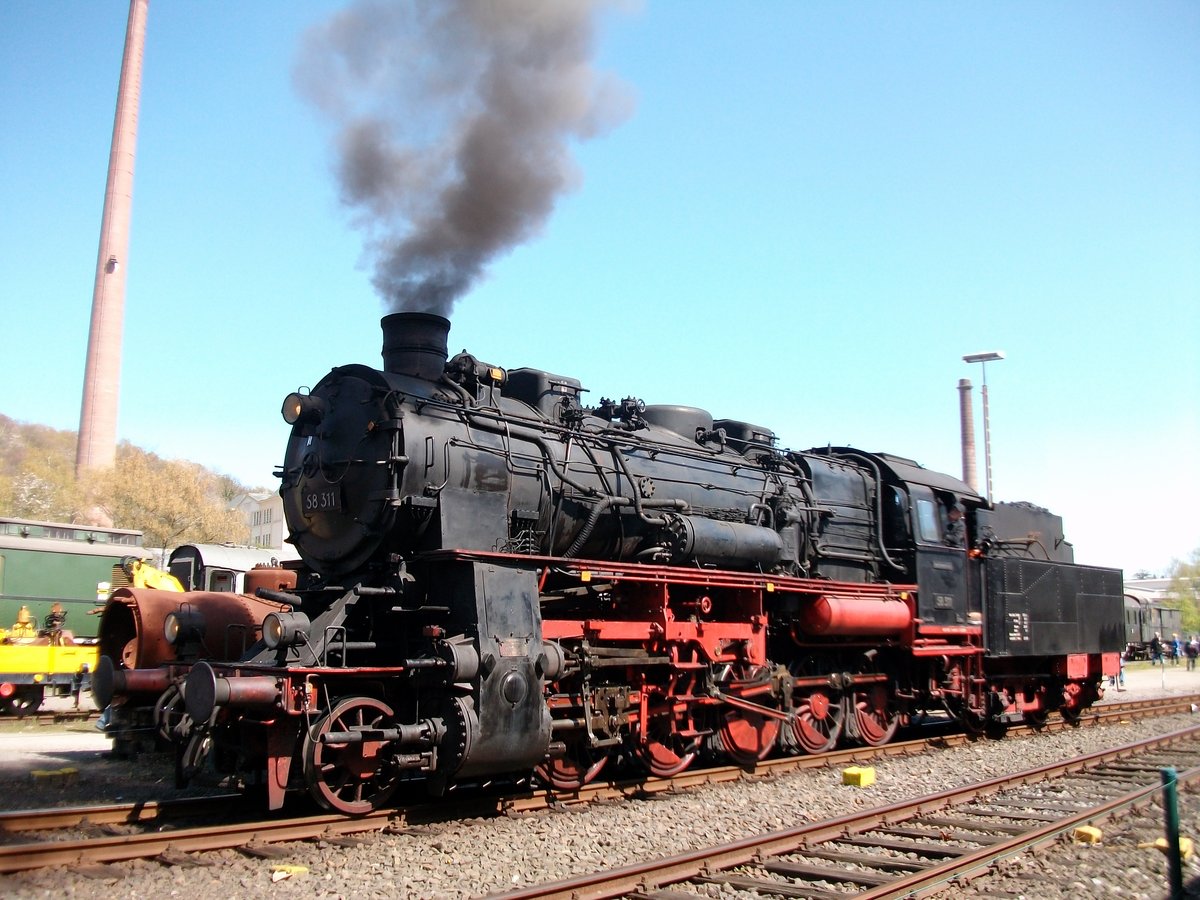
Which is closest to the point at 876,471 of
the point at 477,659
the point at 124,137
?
the point at 477,659

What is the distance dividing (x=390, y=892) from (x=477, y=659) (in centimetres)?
210

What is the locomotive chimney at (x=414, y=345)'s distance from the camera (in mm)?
9641

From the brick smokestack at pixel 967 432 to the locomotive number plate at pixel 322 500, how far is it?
36.8 meters

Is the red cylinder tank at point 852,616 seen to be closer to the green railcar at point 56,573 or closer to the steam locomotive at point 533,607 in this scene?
the steam locomotive at point 533,607

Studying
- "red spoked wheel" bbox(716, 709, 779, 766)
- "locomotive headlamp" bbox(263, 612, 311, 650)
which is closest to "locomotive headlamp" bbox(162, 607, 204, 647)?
"locomotive headlamp" bbox(263, 612, 311, 650)

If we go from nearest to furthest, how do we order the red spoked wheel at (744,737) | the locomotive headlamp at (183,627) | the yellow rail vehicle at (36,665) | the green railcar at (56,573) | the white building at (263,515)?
the locomotive headlamp at (183,627) < the red spoked wheel at (744,737) < the yellow rail vehicle at (36,665) < the green railcar at (56,573) < the white building at (263,515)

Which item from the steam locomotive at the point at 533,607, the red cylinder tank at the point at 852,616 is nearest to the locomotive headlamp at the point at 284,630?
the steam locomotive at the point at 533,607

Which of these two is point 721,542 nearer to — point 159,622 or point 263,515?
point 159,622

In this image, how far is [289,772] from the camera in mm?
7633

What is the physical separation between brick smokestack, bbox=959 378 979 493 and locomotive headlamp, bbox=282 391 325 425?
36.7 meters

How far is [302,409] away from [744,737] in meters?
6.15

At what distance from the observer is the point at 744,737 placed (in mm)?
11125

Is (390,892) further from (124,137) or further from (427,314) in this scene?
(124,137)

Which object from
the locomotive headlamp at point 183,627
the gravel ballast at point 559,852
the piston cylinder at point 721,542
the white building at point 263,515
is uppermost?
the white building at point 263,515
